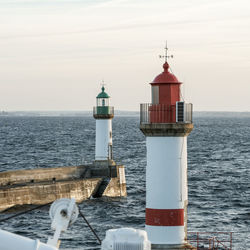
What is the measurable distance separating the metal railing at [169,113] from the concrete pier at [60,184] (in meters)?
25.1

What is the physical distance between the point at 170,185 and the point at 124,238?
3353 mm

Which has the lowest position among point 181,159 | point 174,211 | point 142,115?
point 174,211

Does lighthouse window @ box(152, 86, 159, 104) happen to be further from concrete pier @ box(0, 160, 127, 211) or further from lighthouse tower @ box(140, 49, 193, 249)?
concrete pier @ box(0, 160, 127, 211)

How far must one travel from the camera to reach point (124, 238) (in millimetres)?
10992

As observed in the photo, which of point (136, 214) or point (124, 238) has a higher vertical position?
point (124, 238)

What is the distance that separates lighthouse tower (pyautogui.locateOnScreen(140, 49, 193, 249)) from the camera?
14.0 m

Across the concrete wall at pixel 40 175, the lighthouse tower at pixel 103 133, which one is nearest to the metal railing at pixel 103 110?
the lighthouse tower at pixel 103 133

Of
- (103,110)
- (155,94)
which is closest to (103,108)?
(103,110)

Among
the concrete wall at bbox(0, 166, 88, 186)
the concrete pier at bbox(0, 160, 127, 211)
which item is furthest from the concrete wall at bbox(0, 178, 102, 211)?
the concrete wall at bbox(0, 166, 88, 186)

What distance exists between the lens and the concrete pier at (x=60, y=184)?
39.0 meters

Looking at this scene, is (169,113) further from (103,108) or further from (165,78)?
(103,108)

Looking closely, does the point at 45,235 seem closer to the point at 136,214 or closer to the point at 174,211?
the point at 136,214

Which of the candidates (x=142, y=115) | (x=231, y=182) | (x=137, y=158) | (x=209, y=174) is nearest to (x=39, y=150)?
(x=137, y=158)

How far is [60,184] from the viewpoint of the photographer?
41938mm
